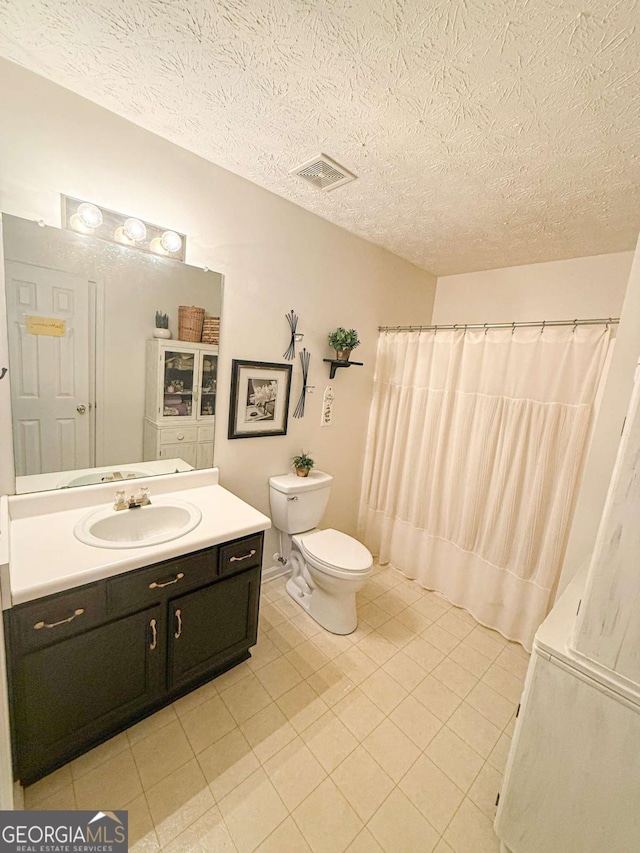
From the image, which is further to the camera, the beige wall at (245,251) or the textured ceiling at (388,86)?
the beige wall at (245,251)

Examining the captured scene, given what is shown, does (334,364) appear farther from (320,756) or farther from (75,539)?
(320,756)

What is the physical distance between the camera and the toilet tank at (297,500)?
2129mm

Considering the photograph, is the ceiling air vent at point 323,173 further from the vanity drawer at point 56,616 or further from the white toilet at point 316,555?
the vanity drawer at point 56,616

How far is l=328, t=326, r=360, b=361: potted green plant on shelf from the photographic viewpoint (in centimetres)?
223

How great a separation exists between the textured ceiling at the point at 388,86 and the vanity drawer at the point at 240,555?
1.70m

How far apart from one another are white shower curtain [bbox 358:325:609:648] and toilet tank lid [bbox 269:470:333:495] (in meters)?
0.64

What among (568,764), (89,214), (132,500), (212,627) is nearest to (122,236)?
(89,214)

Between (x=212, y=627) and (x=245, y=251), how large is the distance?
1854 millimetres

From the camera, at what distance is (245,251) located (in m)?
1.84

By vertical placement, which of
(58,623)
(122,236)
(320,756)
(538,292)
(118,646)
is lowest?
(320,756)

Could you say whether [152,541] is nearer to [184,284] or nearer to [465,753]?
[184,284]

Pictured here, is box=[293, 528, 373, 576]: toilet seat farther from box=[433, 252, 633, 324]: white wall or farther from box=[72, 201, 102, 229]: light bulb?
box=[433, 252, 633, 324]: white wall

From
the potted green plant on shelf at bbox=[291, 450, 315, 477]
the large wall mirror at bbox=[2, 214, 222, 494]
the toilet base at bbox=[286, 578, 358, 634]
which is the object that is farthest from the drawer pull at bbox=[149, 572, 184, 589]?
the potted green plant on shelf at bbox=[291, 450, 315, 477]

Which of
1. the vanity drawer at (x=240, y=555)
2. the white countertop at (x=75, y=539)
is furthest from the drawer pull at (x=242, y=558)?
the white countertop at (x=75, y=539)
